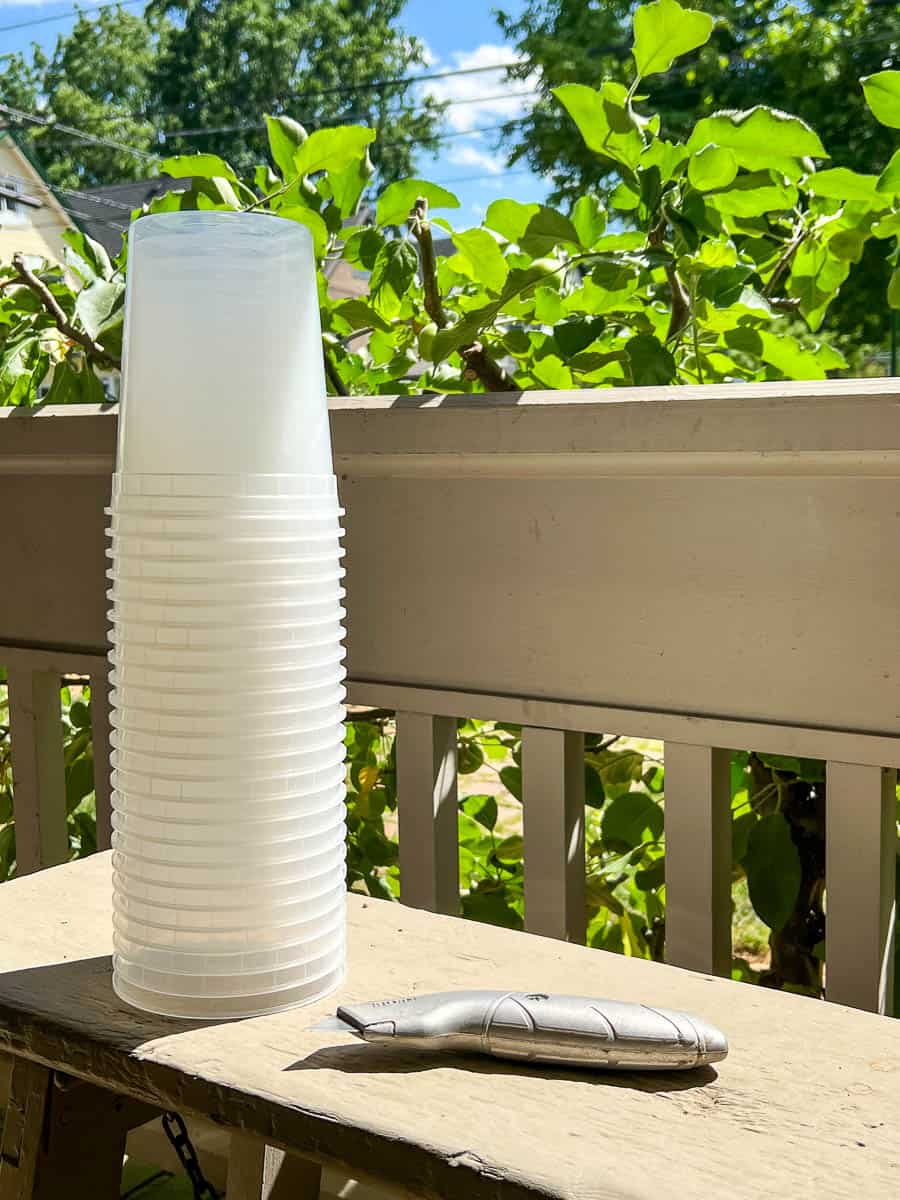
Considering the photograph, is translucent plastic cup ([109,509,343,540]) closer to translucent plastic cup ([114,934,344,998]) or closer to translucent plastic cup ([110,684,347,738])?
translucent plastic cup ([110,684,347,738])

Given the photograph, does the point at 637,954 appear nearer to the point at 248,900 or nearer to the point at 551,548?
→ the point at 551,548

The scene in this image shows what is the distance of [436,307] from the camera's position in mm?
1037

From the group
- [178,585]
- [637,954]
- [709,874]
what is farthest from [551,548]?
[637,954]

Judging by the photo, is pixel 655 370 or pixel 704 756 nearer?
pixel 704 756

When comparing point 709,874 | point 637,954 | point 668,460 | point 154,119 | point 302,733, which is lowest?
point 637,954

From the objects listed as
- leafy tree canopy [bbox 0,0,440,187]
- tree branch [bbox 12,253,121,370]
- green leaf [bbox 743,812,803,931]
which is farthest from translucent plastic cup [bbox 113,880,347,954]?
leafy tree canopy [bbox 0,0,440,187]

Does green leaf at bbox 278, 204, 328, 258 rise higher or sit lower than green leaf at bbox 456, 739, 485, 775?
higher

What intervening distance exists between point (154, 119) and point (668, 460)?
2562cm

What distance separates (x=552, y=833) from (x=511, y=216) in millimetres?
472

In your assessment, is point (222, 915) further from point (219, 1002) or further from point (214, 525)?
A: point (214, 525)

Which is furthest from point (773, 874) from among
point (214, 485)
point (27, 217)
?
point (27, 217)

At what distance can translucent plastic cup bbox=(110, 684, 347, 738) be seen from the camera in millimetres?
514

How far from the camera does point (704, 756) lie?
2.54ft

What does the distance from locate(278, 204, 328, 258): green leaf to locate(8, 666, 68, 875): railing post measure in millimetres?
485
